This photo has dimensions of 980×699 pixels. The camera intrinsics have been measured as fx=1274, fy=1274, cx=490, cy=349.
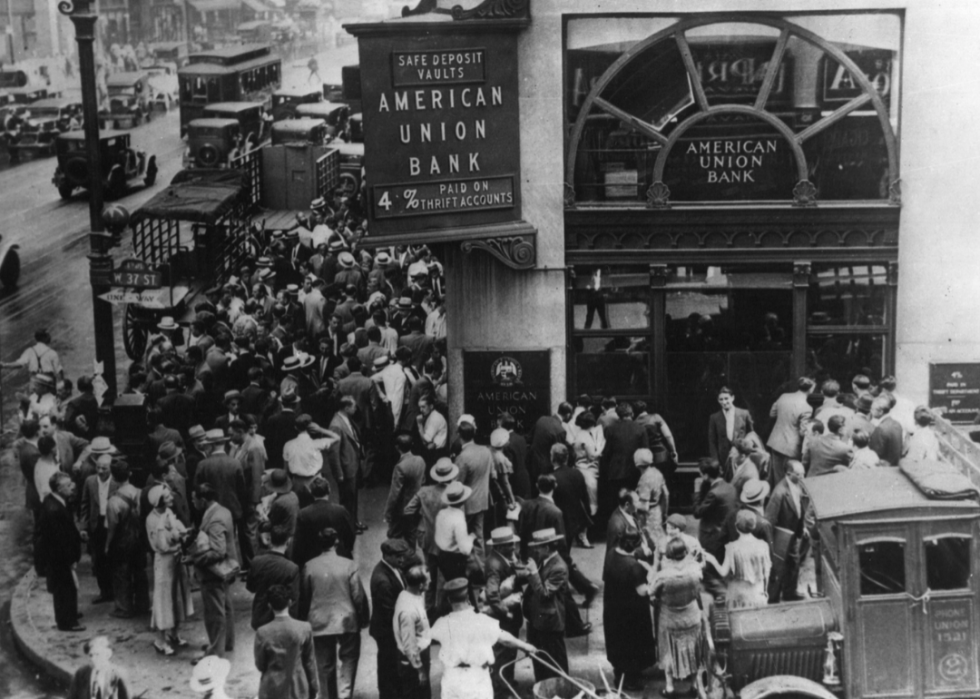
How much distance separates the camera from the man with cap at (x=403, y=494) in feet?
44.6

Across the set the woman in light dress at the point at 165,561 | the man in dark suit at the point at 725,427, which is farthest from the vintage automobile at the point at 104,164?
the man in dark suit at the point at 725,427

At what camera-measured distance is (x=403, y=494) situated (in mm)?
13633

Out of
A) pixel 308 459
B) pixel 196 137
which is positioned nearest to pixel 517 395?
pixel 308 459

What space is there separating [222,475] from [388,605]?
349 cm

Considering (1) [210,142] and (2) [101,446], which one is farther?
(1) [210,142]

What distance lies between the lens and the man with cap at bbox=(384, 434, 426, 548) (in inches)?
535

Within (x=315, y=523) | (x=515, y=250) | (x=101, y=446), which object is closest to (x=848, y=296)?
(x=515, y=250)

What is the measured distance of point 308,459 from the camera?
45.9 feet

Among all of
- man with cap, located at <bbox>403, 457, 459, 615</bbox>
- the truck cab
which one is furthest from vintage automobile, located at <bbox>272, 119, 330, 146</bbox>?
man with cap, located at <bbox>403, 457, 459, 615</bbox>

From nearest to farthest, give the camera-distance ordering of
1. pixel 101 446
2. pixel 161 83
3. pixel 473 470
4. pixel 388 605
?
pixel 388 605
pixel 473 470
pixel 101 446
pixel 161 83

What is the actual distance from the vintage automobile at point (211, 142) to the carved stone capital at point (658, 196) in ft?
75.6

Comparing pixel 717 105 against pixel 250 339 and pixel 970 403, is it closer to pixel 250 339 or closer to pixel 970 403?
pixel 970 403

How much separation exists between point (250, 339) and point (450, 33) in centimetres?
570

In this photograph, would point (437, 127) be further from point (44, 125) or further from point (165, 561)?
point (44, 125)
